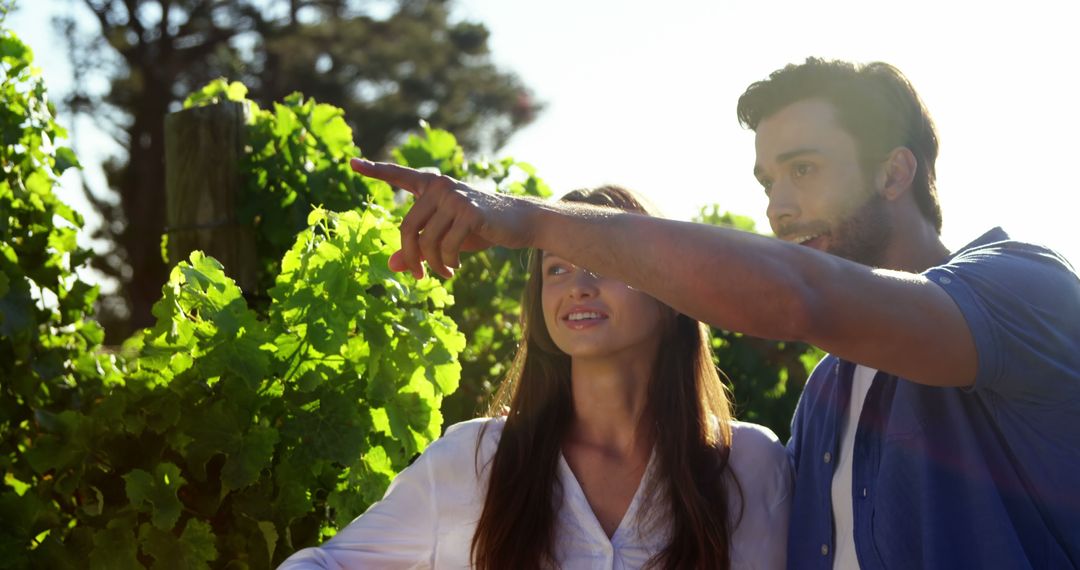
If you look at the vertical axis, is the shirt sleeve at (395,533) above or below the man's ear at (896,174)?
below

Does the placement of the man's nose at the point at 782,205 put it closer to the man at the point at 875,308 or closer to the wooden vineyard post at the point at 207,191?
the man at the point at 875,308

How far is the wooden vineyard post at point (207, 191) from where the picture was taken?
3.86 metres

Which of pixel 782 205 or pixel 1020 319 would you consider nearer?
pixel 1020 319

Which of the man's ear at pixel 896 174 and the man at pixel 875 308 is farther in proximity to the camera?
the man's ear at pixel 896 174

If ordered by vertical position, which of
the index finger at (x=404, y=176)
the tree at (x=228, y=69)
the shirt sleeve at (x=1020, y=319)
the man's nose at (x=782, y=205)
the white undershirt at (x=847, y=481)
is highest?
the tree at (x=228, y=69)

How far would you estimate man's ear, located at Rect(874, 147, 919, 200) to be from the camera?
99.3 inches

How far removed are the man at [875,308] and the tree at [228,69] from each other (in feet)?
42.3

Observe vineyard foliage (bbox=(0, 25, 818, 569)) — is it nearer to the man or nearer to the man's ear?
the man

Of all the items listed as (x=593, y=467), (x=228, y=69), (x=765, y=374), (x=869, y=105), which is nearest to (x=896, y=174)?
(x=869, y=105)

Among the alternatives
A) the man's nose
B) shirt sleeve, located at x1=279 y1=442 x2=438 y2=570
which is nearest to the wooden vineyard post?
shirt sleeve, located at x1=279 y1=442 x2=438 y2=570

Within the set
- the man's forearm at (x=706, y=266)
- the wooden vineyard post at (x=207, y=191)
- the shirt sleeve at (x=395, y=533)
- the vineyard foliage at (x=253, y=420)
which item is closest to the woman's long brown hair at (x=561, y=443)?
the shirt sleeve at (x=395, y=533)

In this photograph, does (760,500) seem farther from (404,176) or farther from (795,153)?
(404,176)

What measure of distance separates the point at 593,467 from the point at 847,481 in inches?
23.6

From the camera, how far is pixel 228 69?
1655cm
